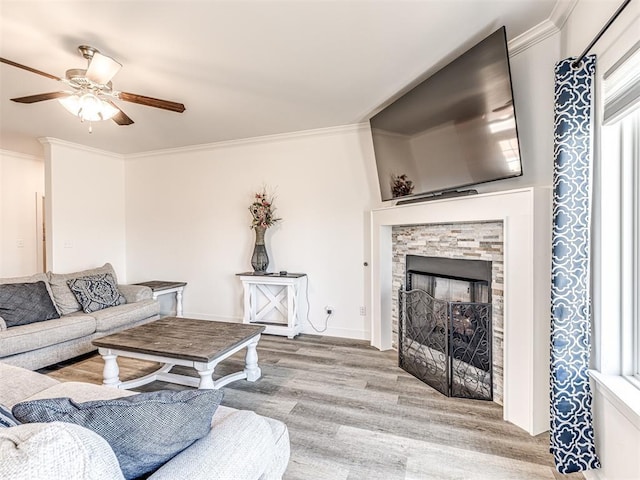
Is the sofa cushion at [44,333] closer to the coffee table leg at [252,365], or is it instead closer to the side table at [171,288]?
the side table at [171,288]

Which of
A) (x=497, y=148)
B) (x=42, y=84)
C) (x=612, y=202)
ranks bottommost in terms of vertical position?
(x=612, y=202)

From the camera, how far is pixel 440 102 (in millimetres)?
2432

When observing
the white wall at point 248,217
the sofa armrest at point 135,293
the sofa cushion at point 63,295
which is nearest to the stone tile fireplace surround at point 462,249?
the white wall at point 248,217

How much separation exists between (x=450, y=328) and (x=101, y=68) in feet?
9.79

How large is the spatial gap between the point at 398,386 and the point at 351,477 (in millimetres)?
1070

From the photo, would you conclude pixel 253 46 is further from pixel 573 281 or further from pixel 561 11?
pixel 573 281

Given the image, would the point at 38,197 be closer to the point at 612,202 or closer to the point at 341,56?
the point at 341,56

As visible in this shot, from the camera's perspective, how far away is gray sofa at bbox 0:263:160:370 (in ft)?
8.83

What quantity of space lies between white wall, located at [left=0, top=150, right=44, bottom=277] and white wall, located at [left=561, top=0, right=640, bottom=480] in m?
6.67

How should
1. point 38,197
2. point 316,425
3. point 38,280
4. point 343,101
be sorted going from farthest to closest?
point 38,197
point 38,280
point 343,101
point 316,425

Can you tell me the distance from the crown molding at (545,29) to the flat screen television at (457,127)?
33 cm

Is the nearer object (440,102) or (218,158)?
(440,102)

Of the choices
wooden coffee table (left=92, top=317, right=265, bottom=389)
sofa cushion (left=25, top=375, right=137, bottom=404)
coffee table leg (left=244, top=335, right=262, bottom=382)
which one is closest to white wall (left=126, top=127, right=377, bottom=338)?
coffee table leg (left=244, top=335, right=262, bottom=382)

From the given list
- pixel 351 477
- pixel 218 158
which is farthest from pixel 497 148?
pixel 218 158
